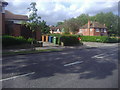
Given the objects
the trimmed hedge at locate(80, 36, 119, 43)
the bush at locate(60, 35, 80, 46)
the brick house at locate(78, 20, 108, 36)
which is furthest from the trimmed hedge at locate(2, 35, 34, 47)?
the brick house at locate(78, 20, 108, 36)

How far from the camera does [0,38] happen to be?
1571 centimetres

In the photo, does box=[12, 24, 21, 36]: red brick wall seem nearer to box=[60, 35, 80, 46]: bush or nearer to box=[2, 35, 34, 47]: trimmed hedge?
box=[2, 35, 34, 47]: trimmed hedge

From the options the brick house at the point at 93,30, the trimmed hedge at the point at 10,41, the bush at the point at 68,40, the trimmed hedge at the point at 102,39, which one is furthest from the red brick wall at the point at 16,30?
the brick house at the point at 93,30

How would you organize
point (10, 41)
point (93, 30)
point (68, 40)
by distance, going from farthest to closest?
point (93, 30), point (68, 40), point (10, 41)

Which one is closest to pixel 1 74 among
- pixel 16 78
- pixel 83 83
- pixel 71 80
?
pixel 16 78

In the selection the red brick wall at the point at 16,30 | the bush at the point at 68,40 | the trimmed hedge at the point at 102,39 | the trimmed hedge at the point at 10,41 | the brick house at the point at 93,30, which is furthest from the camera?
the brick house at the point at 93,30

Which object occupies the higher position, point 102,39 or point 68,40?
point 102,39

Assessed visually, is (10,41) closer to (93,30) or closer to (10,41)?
(10,41)

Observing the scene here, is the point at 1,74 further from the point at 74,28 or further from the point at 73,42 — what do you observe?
the point at 74,28

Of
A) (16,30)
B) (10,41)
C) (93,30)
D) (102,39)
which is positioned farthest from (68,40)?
(93,30)

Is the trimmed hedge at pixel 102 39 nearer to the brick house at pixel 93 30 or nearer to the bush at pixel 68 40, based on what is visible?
the bush at pixel 68 40

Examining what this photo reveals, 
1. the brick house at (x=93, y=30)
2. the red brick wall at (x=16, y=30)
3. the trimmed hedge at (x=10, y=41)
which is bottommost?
the trimmed hedge at (x=10, y=41)

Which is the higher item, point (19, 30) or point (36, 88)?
point (19, 30)

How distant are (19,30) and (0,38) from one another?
22.8ft
